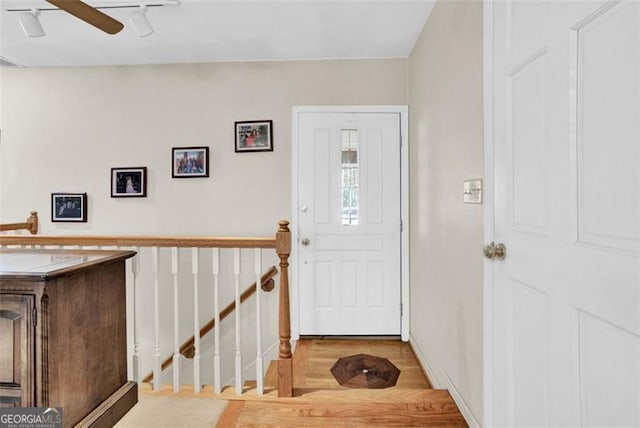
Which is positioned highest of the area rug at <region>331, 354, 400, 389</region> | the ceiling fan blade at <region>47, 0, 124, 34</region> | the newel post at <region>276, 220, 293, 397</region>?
the ceiling fan blade at <region>47, 0, 124, 34</region>

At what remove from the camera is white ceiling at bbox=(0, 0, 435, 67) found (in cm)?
238

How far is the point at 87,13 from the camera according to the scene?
1.74 m

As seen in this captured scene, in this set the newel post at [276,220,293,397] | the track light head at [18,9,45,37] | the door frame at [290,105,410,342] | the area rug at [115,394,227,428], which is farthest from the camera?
the door frame at [290,105,410,342]

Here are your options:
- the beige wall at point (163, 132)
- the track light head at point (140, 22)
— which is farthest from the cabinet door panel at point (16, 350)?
the beige wall at point (163, 132)

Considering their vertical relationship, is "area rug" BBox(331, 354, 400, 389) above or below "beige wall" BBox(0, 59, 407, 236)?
below

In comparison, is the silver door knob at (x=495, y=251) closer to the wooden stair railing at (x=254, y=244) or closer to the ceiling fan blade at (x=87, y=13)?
the wooden stair railing at (x=254, y=244)

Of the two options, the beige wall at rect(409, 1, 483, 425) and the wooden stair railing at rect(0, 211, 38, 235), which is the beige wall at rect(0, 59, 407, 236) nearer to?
the wooden stair railing at rect(0, 211, 38, 235)

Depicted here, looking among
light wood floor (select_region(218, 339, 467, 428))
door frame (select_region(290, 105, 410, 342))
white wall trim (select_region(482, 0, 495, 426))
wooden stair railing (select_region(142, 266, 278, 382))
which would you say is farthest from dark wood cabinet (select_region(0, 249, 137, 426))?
white wall trim (select_region(482, 0, 495, 426))

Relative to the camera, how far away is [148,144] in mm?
3365

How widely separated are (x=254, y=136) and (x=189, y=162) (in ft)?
2.12

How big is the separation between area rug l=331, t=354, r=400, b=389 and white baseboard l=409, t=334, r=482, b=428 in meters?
0.21

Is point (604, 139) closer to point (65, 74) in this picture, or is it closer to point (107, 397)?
point (107, 397)

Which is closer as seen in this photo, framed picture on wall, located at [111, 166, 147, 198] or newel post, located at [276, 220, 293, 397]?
newel post, located at [276, 220, 293, 397]

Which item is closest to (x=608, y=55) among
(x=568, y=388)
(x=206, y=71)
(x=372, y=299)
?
(x=568, y=388)
